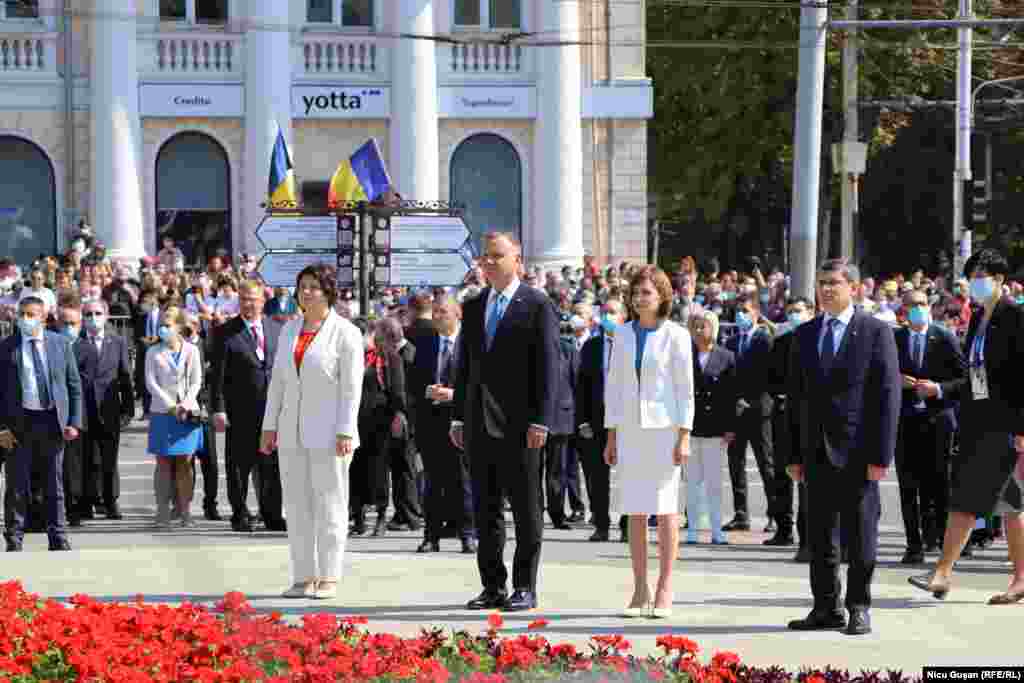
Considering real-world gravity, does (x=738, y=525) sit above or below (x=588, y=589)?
below

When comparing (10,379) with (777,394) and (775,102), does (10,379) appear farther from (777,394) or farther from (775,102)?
(775,102)

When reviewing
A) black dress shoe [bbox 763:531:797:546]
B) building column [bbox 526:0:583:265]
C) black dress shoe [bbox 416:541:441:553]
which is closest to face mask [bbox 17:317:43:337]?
black dress shoe [bbox 416:541:441:553]

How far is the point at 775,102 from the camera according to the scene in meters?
54.3

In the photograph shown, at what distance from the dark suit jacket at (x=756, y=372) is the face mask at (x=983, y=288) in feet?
16.2

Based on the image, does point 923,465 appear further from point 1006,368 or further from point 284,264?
point 284,264

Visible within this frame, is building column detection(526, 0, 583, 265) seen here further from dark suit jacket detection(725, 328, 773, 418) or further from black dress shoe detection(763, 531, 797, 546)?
black dress shoe detection(763, 531, 797, 546)

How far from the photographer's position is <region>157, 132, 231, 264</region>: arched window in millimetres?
45719

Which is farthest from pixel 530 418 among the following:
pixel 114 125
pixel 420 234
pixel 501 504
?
pixel 114 125

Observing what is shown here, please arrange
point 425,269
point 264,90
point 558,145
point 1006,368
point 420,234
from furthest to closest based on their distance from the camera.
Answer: point 558,145
point 264,90
point 420,234
point 425,269
point 1006,368

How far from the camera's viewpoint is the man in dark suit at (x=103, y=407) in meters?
20.6

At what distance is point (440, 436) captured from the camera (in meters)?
18.0

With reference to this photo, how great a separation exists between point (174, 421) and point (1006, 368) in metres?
9.00

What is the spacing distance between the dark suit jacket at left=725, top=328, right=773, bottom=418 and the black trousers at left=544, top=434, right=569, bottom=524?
5.89 ft

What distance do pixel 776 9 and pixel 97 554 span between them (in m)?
38.1
